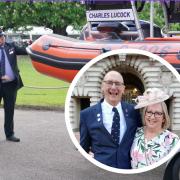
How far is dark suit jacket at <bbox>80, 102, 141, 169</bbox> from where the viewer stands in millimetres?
3391

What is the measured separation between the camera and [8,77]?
724 cm

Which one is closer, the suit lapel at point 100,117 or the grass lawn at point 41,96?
the suit lapel at point 100,117

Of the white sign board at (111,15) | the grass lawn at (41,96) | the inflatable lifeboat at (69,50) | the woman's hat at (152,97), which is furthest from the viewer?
the grass lawn at (41,96)

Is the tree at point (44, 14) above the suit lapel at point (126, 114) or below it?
below

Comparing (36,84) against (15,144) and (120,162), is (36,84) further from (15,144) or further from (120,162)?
(120,162)

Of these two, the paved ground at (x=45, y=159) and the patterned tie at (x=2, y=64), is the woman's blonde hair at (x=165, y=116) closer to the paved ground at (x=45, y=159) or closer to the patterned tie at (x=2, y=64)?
the paved ground at (x=45, y=159)

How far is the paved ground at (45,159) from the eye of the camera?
216 inches

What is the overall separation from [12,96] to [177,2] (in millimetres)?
2605

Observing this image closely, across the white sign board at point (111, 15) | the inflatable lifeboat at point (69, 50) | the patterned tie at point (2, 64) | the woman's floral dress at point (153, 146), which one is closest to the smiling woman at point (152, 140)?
the woman's floral dress at point (153, 146)

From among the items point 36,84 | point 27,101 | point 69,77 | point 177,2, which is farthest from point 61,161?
point 36,84

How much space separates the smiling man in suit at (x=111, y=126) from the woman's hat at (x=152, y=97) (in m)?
0.08

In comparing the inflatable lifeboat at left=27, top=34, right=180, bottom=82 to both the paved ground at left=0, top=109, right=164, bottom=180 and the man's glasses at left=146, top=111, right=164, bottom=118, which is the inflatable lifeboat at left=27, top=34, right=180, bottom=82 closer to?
the paved ground at left=0, top=109, right=164, bottom=180

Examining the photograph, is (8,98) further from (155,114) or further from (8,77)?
(155,114)

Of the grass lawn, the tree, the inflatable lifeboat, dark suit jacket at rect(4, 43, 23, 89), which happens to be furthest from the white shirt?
the tree
